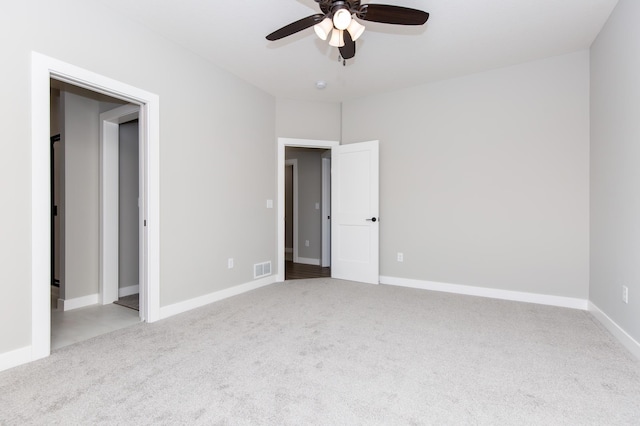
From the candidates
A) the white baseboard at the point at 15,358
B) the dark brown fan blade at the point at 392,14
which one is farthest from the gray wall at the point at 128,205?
the dark brown fan blade at the point at 392,14

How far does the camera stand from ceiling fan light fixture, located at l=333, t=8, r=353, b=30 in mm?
1923

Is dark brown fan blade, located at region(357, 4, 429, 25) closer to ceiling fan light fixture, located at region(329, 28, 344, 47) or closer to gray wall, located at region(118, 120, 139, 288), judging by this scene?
ceiling fan light fixture, located at region(329, 28, 344, 47)

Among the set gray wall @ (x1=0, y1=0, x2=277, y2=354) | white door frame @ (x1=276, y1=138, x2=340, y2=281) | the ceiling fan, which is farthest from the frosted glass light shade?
white door frame @ (x1=276, y1=138, x2=340, y2=281)

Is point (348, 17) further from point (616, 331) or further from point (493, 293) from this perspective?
point (493, 293)

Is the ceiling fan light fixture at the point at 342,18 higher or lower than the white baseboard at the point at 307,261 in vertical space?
higher

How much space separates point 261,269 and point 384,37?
3055mm

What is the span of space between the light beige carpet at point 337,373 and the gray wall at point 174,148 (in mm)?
573

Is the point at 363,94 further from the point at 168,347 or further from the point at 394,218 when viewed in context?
the point at 168,347

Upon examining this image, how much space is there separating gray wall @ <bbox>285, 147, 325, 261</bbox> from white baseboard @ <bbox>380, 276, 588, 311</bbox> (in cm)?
202

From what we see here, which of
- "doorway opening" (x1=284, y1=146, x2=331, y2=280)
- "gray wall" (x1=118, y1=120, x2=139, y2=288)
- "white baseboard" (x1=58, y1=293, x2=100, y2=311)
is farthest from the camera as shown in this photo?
"doorway opening" (x1=284, y1=146, x2=331, y2=280)

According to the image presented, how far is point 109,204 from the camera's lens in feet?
11.9

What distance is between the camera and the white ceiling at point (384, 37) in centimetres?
258

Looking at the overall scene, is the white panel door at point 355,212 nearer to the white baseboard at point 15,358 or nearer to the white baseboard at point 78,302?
the white baseboard at point 78,302

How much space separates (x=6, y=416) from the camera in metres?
1.58
